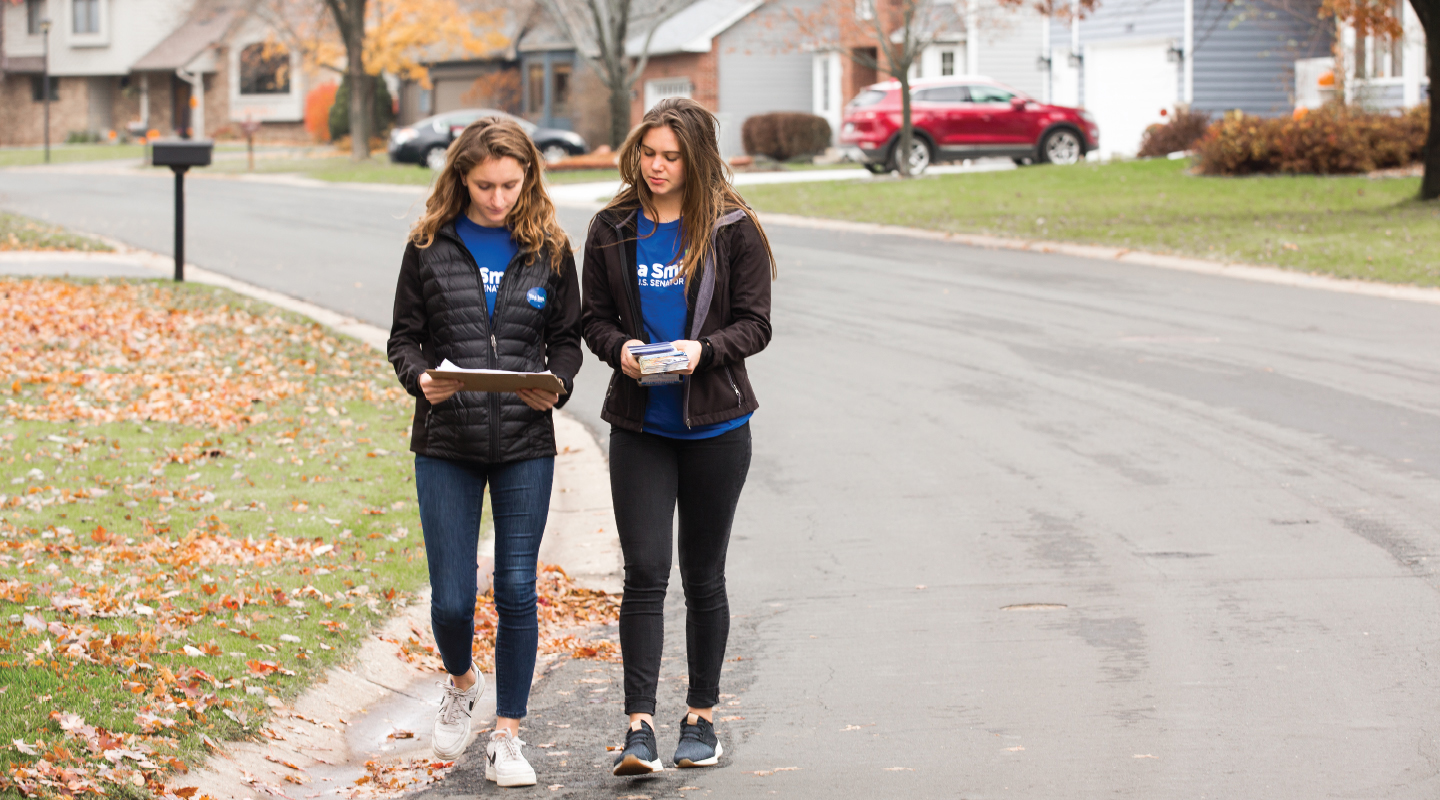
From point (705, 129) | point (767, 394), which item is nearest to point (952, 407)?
point (767, 394)

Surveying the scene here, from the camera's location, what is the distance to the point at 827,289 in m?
16.4

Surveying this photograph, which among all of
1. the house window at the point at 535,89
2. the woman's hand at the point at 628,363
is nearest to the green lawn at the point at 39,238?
the woman's hand at the point at 628,363

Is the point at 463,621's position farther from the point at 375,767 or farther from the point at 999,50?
the point at 999,50

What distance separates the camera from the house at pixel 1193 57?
109 feet

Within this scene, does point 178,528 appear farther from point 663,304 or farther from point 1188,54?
point 1188,54

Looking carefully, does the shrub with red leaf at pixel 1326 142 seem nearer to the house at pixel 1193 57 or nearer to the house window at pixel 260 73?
the house at pixel 1193 57

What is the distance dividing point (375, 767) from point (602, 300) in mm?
1641

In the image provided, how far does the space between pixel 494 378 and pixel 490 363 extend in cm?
27

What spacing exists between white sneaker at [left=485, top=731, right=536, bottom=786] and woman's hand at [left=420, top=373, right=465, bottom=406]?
40.4 inches

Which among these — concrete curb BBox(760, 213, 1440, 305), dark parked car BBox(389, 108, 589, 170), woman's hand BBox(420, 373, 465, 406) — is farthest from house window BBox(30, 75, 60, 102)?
woman's hand BBox(420, 373, 465, 406)

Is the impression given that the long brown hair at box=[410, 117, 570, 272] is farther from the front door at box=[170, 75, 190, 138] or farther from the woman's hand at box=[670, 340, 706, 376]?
the front door at box=[170, 75, 190, 138]

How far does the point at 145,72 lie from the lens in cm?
6438

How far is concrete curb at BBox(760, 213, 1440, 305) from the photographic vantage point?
49.1ft

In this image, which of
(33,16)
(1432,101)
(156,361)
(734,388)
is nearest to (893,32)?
(1432,101)
